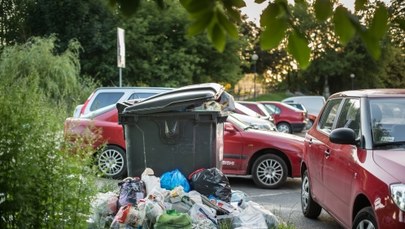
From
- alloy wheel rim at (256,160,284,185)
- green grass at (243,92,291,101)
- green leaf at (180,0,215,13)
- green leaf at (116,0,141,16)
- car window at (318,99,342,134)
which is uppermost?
green leaf at (116,0,141,16)

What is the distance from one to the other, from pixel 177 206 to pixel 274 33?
416cm

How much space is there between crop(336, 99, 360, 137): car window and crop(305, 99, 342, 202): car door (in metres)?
0.23

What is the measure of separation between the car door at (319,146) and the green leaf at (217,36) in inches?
186

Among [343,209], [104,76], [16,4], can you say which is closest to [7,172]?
[343,209]

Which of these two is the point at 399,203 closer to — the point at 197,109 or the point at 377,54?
the point at 377,54

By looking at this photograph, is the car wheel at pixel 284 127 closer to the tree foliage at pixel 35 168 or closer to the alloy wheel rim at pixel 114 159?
the alloy wheel rim at pixel 114 159

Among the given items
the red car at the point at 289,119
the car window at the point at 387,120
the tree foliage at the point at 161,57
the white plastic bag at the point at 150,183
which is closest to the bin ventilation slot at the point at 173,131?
the white plastic bag at the point at 150,183

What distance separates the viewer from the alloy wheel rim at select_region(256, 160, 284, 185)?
394 inches

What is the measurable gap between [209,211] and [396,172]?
2.05m

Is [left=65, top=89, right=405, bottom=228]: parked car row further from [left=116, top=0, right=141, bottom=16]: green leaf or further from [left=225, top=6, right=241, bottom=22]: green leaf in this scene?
[left=225, top=6, right=241, bottom=22]: green leaf

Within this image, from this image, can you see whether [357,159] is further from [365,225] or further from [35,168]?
[35,168]

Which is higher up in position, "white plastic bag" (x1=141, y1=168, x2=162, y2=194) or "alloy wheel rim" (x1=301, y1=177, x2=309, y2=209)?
"white plastic bag" (x1=141, y1=168, x2=162, y2=194)

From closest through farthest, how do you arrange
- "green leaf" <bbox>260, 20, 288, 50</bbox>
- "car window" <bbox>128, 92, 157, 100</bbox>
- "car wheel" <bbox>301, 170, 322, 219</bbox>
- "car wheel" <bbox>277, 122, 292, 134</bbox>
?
1. "green leaf" <bbox>260, 20, 288, 50</bbox>
2. "car wheel" <bbox>301, 170, 322, 219</bbox>
3. "car window" <bbox>128, 92, 157, 100</bbox>
4. "car wheel" <bbox>277, 122, 292, 134</bbox>

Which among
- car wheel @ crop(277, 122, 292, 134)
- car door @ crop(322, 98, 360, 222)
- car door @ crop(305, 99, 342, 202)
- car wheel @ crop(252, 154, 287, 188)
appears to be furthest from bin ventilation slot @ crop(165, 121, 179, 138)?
car wheel @ crop(277, 122, 292, 134)
